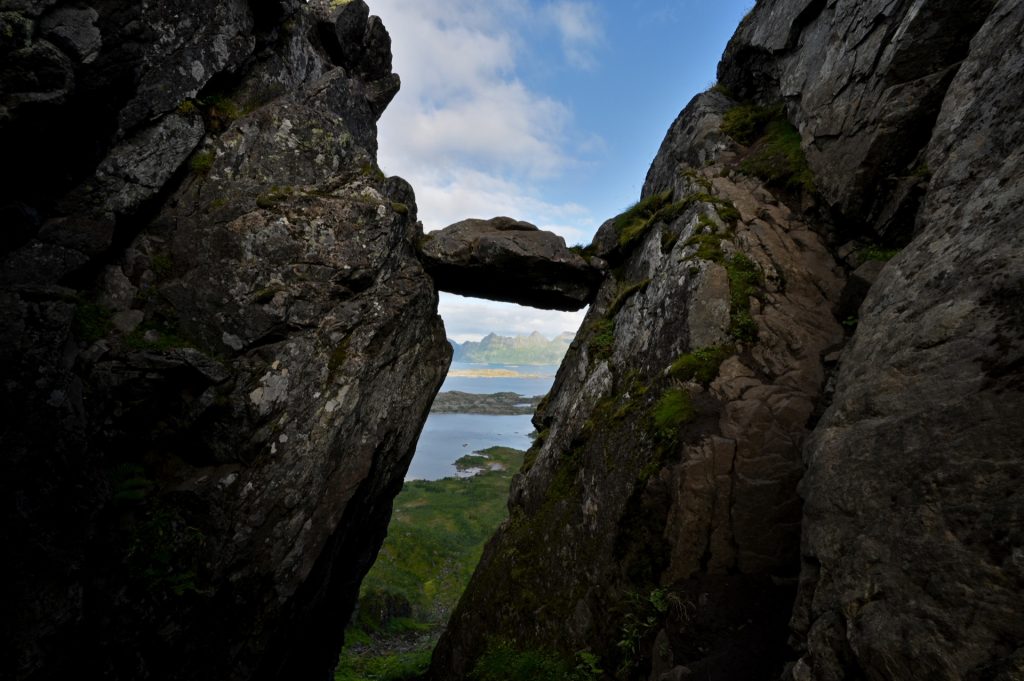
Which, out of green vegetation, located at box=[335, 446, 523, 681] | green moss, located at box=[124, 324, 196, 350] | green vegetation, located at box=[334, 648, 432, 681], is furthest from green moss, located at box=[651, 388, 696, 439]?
green vegetation, located at box=[335, 446, 523, 681]

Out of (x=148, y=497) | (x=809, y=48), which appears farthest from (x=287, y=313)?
(x=809, y=48)

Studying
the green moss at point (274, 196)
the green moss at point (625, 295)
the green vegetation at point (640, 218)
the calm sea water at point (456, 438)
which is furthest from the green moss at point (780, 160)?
the calm sea water at point (456, 438)

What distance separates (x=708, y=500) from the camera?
722 cm

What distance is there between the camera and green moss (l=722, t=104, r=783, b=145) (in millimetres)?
13602

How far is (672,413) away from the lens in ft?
27.5

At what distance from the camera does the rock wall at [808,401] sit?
3.97m

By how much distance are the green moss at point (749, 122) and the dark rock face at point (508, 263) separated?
19.9ft

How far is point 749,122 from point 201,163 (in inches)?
627

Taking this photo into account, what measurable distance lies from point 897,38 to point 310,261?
552 inches

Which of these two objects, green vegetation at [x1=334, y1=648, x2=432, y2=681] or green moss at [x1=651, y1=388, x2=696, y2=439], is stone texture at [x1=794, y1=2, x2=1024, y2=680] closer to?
green moss at [x1=651, y1=388, x2=696, y2=439]

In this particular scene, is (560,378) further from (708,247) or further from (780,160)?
(780,160)

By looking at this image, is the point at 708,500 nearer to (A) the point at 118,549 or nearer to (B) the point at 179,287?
(A) the point at 118,549

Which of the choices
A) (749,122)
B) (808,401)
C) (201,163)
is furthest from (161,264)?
(749,122)

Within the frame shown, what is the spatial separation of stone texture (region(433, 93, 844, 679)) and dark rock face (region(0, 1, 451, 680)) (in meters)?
4.58
